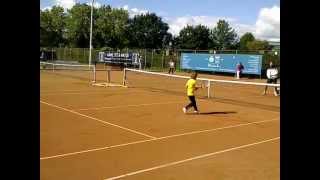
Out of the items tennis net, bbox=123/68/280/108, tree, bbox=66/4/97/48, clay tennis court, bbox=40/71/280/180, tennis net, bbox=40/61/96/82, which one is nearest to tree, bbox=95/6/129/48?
tree, bbox=66/4/97/48

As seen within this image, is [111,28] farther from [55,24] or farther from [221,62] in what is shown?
[221,62]

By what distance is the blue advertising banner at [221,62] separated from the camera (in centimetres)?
3788

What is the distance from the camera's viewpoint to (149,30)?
103250mm

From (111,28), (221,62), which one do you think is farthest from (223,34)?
(221,62)

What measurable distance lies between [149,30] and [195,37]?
1745 cm

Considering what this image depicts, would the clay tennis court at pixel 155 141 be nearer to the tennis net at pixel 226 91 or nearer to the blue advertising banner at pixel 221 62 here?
the tennis net at pixel 226 91

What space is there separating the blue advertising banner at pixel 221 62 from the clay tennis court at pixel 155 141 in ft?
69.1

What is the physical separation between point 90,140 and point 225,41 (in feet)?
324

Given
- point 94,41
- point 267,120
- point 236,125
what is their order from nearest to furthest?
point 236,125
point 267,120
point 94,41
